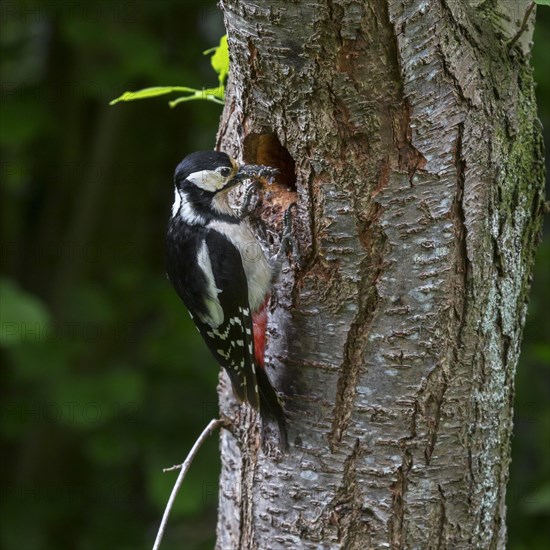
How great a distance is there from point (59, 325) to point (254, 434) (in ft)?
6.92

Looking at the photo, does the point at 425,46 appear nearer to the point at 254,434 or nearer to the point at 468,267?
the point at 468,267

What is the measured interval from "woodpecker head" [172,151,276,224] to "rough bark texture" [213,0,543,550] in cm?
26

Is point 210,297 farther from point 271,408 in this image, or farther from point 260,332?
point 271,408

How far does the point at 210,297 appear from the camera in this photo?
286cm

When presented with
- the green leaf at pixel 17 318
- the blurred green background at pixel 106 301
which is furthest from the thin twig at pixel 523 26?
the green leaf at pixel 17 318

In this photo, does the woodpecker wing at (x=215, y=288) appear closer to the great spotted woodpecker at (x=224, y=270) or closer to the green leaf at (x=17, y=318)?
the great spotted woodpecker at (x=224, y=270)

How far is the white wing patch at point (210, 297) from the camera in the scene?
2828 mm

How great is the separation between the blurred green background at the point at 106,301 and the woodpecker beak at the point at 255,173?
1.00m

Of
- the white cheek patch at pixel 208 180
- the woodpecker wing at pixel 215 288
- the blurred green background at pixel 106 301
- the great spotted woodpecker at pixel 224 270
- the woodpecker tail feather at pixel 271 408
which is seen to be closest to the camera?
the woodpecker tail feather at pixel 271 408

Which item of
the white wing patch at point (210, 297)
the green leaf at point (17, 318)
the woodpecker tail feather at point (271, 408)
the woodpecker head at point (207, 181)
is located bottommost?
the woodpecker tail feather at point (271, 408)

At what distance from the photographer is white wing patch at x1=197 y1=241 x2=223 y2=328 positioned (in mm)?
2828

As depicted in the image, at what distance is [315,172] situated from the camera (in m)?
2.29

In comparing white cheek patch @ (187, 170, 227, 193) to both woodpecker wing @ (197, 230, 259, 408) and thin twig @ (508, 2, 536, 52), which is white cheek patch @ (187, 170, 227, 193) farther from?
thin twig @ (508, 2, 536, 52)

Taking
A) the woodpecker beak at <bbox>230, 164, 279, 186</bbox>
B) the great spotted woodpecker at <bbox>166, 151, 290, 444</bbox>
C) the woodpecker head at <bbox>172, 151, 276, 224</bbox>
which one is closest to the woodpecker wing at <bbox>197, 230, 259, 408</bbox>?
the great spotted woodpecker at <bbox>166, 151, 290, 444</bbox>
